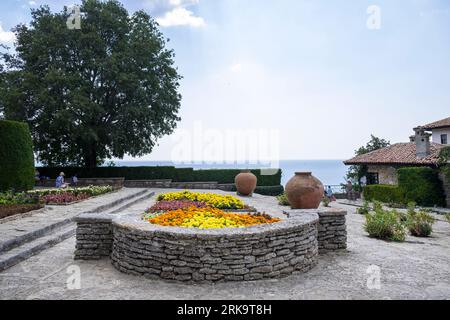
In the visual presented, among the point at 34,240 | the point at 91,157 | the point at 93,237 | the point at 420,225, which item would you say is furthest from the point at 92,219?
the point at 91,157

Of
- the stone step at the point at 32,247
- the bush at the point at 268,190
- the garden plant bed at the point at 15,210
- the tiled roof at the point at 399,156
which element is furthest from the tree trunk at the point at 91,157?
the tiled roof at the point at 399,156

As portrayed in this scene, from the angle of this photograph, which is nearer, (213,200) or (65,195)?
(213,200)

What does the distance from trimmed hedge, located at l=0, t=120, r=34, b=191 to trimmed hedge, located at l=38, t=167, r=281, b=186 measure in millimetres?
9231

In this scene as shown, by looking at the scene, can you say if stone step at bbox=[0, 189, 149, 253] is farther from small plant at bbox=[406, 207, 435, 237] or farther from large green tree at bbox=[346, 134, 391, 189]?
large green tree at bbox=[346, 134, 391, 189]

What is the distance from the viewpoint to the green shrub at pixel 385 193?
22312mm

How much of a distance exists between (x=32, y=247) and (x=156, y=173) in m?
20.4

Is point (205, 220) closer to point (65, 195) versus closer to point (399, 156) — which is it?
point (65, 195)

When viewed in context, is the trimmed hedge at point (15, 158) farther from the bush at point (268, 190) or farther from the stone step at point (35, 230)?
the bush at point (268, 190)

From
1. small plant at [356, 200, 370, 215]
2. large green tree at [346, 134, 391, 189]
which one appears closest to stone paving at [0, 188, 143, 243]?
small plant at [356, 200, 370, 215]

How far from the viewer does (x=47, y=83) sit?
2242cm

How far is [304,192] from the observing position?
31.8 ft

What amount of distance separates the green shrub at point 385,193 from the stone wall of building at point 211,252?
18863 mm
